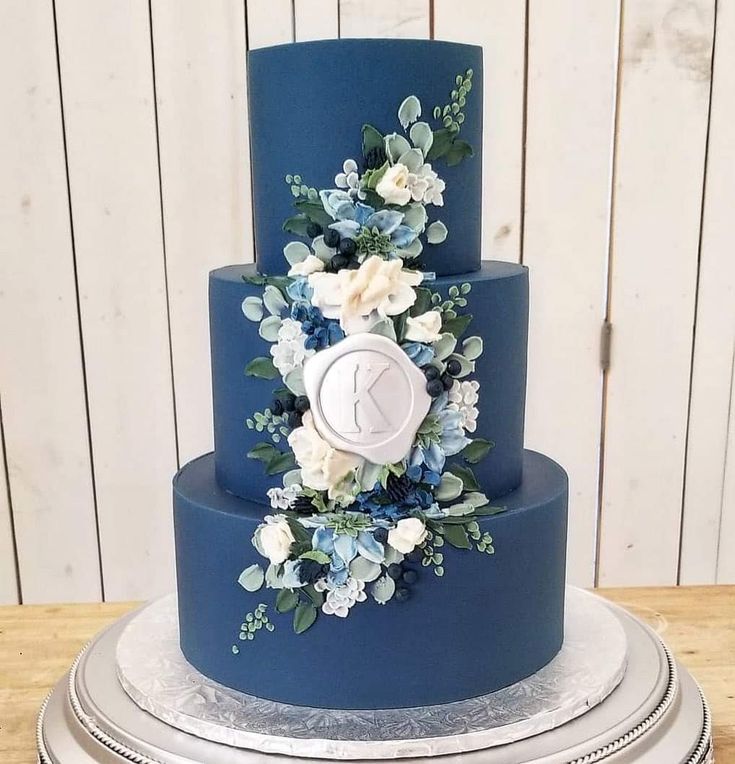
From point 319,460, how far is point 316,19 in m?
0.96

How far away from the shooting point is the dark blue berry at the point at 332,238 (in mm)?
901

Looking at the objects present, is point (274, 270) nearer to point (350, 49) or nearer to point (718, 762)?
point (350, 49)

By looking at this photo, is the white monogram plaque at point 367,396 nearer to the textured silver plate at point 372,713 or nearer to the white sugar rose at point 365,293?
the white sugar rose at point 365,293

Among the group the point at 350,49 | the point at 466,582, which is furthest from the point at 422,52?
the point at 466,582

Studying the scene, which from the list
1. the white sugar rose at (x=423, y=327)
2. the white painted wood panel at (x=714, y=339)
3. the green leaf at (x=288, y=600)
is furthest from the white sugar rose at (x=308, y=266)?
the white painted wood panel at (x=714, y=339)

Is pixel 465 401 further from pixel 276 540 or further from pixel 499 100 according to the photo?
pixel 499 100

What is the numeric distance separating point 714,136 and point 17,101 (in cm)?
122

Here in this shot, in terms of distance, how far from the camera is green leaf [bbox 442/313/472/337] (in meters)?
0.93

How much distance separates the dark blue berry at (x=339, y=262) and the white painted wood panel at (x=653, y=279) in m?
0.90

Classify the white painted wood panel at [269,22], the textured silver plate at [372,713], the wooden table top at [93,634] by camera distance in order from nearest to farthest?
1. the textured silver plate at [372,713]
2. the wooden table top at [93,634]
3. the white painted wood panel at [269,22]

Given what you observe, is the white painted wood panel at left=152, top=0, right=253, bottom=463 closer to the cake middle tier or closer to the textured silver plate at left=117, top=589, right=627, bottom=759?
the cake middle tier

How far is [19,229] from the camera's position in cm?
162

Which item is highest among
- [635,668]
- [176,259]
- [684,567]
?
[176,259]

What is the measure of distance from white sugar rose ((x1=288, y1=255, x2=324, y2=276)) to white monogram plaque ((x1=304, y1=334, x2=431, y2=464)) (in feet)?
0.25
